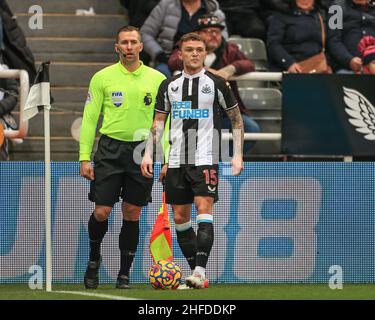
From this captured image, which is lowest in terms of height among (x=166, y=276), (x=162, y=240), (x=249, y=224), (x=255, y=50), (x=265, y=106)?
(x=166, y=276)

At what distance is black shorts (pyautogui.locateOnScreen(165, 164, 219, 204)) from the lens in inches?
479

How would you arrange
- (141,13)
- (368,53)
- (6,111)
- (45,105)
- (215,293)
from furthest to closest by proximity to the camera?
(141,13)
(368,53)
(6,111)
(45,105)
(215,293)

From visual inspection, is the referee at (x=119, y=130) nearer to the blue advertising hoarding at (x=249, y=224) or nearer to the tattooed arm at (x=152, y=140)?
the tattooed arm at (x=152, y=140)

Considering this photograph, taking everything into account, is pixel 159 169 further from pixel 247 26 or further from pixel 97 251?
pixel 247 26

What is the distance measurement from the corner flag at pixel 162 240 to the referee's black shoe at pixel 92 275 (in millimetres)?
578

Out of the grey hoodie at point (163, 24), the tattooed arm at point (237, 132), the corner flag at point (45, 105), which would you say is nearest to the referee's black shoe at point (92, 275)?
the corner flag at point (45, 105)

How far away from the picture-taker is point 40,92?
12.2 meters

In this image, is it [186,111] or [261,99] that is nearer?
[186,111]

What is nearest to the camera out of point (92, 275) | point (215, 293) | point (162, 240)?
point (215, 293)

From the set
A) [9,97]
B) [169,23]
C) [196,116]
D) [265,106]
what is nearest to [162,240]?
[196,116]

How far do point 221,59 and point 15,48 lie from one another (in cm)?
230

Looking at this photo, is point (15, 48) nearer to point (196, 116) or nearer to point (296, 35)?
point (296, 35)

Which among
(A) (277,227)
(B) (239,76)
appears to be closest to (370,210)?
(A) (277,227)

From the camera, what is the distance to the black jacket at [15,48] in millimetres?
15414
